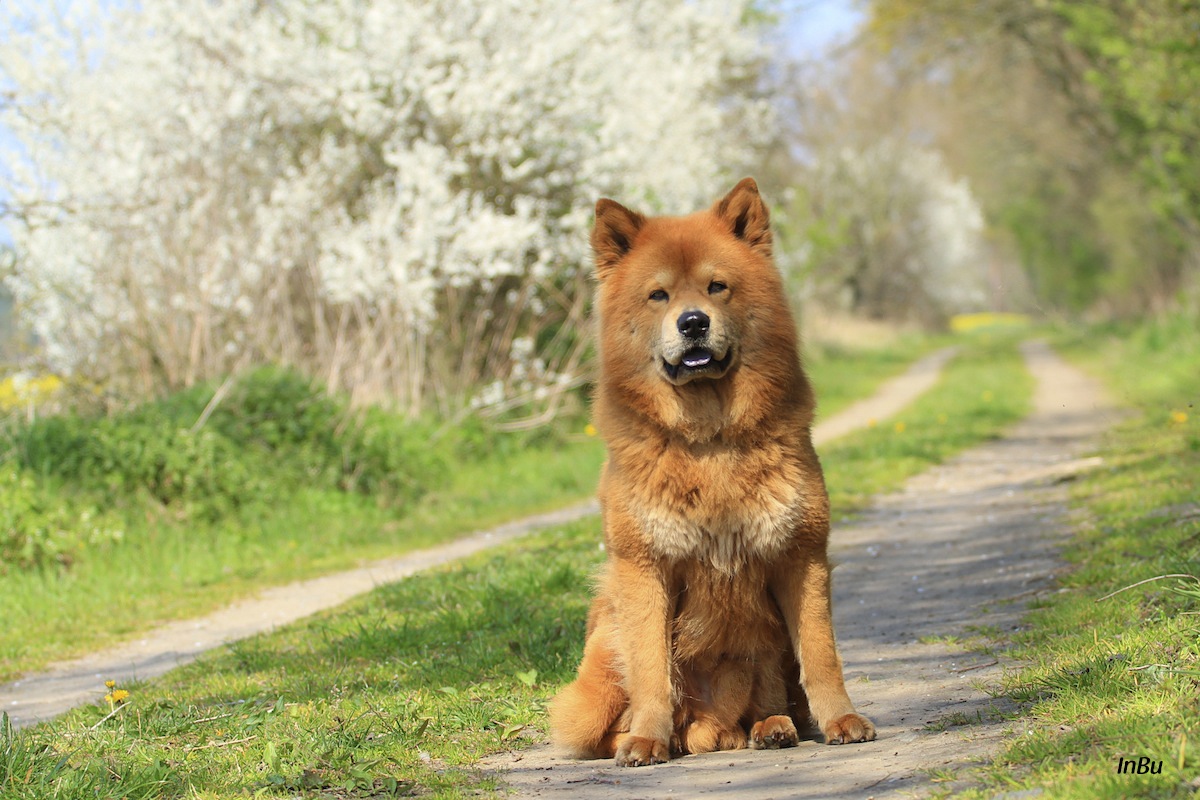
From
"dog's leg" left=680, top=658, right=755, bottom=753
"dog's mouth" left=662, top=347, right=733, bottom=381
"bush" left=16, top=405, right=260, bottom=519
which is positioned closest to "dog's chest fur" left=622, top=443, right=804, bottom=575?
"dog's mouth" left=662, top=347, right=733, bottom=381

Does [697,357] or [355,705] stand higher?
[697,357]

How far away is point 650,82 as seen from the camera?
19156 millimetres

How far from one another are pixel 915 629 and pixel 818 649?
2.29m

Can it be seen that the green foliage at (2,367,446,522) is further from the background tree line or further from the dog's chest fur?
the dog's chest fur

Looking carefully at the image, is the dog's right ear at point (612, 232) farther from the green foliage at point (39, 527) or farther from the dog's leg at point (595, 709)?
the green foliage at point (39, 527)

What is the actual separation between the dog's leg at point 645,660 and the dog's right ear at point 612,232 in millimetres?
1299

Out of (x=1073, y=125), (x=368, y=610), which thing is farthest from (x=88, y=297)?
(x=1073, y=125)

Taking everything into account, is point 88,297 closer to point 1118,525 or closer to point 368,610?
point 368,610

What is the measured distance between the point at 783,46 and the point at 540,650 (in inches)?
1049

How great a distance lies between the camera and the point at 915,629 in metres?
6.71

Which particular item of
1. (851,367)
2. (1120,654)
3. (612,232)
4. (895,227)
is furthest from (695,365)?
(895,227)

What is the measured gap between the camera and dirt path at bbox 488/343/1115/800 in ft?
14.0

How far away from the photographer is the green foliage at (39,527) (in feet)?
34.0

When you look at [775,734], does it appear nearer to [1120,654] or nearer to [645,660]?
[645,660]
